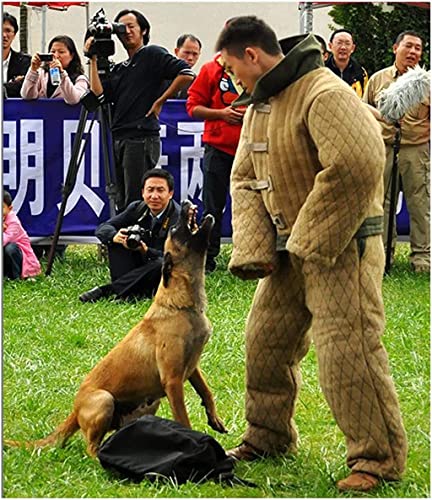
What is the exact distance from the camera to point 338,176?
12.7ft

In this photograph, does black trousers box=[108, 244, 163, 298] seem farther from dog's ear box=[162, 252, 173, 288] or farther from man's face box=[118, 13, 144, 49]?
dog's ear box=[162, 252, 173, 288]

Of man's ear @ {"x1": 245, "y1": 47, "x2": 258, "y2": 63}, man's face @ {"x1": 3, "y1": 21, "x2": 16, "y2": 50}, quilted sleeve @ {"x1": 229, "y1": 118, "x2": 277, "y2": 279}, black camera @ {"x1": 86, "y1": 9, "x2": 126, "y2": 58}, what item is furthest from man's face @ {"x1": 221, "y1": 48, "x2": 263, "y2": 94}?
man's face @ {"x1": 3, "y1": 21, "x2": 16, "y2": 50}

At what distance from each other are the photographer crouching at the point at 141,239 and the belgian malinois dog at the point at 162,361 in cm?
293

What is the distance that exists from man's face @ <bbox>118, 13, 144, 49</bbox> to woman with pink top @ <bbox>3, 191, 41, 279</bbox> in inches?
67.7

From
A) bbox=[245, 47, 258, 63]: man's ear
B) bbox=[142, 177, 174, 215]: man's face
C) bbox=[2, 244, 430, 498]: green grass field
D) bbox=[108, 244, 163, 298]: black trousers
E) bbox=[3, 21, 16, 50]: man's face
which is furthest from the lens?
bbox=[3, 21, 16, 50]: man's face

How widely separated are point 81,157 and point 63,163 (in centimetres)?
50

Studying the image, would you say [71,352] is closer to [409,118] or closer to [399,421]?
[399,421]

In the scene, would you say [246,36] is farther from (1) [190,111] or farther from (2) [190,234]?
(1) [190,111]

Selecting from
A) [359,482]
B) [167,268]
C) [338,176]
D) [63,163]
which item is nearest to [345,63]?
[63,163]

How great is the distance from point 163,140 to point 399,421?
586 centimetres

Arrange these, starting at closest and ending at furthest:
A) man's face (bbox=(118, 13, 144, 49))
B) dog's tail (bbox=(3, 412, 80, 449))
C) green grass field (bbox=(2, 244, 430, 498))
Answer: green grass field (bbox=(2, 244, 430, 498)) → dog's tail (bbox=(3, 412, 80, 449)) → man's face (bbox=(118, 13, 144, 49))

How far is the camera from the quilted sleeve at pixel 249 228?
14.1ft

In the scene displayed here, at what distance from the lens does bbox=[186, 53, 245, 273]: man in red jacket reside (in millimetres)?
8672

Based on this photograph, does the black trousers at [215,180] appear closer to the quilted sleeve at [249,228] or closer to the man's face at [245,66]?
the quilted sleeve at [249,228]
